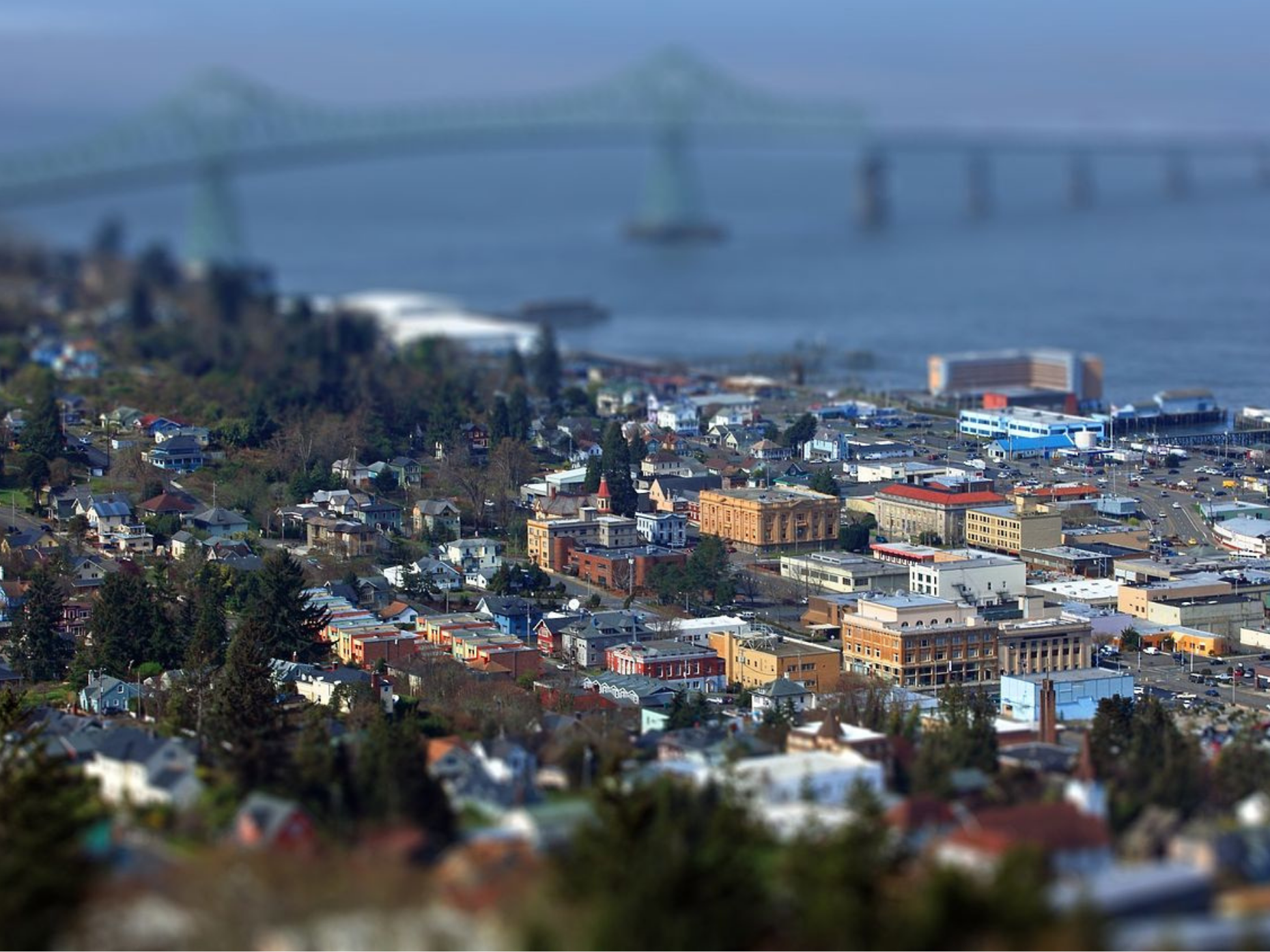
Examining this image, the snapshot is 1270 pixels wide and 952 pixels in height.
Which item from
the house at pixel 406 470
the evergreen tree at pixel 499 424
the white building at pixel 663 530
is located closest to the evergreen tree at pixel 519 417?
the evergreen tree at pixel 499 424

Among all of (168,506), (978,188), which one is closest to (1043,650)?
(168,506)

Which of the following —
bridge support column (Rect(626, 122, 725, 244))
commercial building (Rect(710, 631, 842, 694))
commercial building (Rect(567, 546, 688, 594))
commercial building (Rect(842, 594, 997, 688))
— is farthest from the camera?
bridge support column (Rect(626, 122, 725, 244))

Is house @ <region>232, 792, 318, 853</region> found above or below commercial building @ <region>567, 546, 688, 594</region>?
above

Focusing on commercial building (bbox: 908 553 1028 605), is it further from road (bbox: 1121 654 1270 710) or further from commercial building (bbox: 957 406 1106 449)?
commercial building (bbox: 957 406 1106 449)

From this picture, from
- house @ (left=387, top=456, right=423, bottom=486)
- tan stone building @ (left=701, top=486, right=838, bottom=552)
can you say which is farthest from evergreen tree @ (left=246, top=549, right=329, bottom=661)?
house @ (left=387, top=456, right=423, bottom=486)

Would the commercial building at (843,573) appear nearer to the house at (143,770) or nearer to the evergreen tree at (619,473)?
the evergreen tree at (619,473)

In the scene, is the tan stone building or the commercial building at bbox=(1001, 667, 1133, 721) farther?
the tan stone building

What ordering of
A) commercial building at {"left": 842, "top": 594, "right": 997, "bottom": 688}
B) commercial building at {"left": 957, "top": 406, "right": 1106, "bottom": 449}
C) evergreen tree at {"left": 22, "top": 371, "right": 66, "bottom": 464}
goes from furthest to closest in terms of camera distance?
commercial building at {"left": 957, "top": 406, "right": 1106, "bottom": 449} → evergreen tree at {"left": 22, "top": 371, "right": 66, "bottom": 464} → commercial building at {"left": 842, "top": 594, "right": 997, "bottom": 688}
